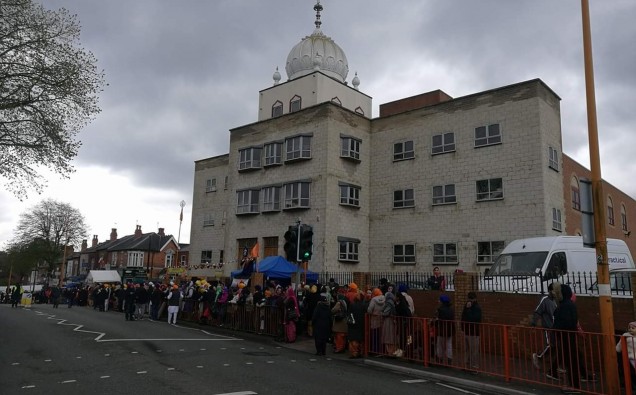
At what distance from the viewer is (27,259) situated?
67.9 metres

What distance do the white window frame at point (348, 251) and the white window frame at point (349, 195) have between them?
244 cm

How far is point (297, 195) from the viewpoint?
31.2 meters

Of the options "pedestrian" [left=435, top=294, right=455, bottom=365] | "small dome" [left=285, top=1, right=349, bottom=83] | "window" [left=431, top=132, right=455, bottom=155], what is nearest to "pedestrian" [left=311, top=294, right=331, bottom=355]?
"pedestrian" [left=435, top=294, right=455, bottom=365]

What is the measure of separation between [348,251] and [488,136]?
10642 millimetres

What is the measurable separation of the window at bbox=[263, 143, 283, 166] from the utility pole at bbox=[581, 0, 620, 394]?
25057 mm

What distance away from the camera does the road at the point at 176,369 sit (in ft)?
27.7

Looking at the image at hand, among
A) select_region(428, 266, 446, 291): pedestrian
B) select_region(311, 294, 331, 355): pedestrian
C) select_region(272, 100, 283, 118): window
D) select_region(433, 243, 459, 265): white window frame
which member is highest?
select_region(272, 100, 283, 118): window

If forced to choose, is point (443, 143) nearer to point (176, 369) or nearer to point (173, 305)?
point (173, 305)

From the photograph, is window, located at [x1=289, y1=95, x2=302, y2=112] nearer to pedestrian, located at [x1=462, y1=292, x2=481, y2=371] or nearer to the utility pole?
pedestrian, located at [x1=462, y1=292, x2=481, y2=371]

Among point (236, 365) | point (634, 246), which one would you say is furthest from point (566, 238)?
point (634, 246)

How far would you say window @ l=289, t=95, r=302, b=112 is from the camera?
124 feet

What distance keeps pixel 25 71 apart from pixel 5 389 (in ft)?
44.6

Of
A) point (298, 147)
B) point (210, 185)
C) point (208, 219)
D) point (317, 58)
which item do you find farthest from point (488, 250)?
point (210, 185)

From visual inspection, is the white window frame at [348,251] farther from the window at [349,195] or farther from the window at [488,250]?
the window at [488,250]
